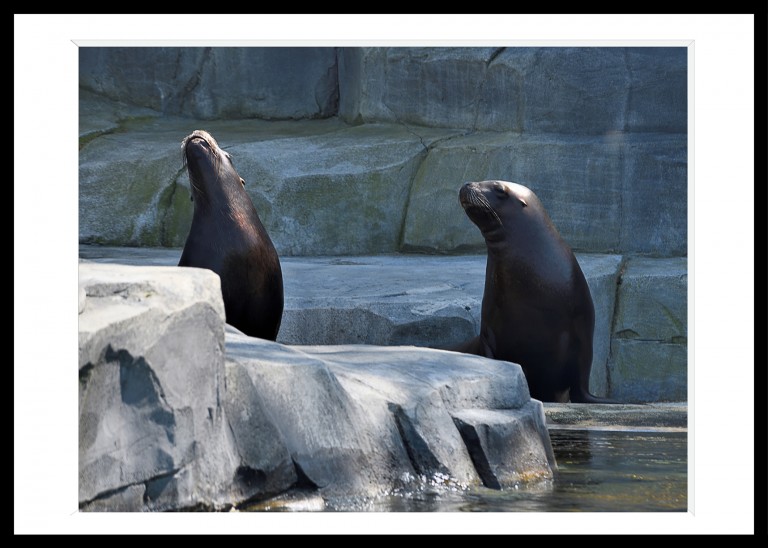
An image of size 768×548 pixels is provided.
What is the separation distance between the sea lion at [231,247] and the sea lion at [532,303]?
117 cm

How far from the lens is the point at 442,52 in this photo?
10.4m

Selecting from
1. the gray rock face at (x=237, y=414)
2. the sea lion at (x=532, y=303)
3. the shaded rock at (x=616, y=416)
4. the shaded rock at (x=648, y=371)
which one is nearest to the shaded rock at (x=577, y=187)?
the shaded rock at (x=648, y=371)

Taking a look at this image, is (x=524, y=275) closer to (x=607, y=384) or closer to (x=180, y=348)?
(x=607, y=384)

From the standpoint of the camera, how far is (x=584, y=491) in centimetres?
397

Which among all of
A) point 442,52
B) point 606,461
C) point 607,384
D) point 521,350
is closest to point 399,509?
point 606,461

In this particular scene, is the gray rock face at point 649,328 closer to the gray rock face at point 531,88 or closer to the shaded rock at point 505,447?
the gray rock face at point 531,88

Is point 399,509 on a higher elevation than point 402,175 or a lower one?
lower

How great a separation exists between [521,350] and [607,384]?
163 cm

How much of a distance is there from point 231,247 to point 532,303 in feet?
5.64

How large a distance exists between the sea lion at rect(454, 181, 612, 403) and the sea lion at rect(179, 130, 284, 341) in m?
1.17

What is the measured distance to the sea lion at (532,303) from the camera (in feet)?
22.7

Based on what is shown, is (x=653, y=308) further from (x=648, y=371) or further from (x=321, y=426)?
(x=321, y=426)

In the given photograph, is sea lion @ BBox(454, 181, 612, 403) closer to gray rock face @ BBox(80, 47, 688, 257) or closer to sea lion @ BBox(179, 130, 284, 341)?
sea lion @ BBox(179, 130, 284, 341)

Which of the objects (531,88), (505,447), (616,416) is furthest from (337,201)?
(505,447)
